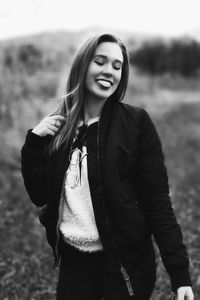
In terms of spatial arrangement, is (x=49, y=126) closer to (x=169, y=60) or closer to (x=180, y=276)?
(x=180, y=276)

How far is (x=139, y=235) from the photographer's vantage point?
231 centimetres

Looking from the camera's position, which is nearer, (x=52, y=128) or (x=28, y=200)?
(x=52, y=128)

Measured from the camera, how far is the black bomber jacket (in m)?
2.24

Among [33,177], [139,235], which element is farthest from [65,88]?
[139,235]

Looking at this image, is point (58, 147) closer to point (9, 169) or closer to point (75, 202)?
point (75, 202)

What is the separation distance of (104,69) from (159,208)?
0.82 meters

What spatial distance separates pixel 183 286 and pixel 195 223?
444 centimetres

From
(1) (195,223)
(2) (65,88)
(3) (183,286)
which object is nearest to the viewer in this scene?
(3) (183,286)

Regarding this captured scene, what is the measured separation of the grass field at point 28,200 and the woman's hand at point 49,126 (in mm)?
335

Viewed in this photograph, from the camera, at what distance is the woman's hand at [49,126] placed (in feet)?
7.95

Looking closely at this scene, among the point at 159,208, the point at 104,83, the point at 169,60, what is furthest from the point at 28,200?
the point at 169,60

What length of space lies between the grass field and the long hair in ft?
0.68

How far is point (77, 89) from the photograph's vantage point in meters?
2.53

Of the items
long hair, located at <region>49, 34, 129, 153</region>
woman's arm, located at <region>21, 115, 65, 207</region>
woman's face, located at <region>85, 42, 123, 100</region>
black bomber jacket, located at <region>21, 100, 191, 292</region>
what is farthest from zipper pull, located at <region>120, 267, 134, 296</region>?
woman's face, located at <region>85, 42, 123, 100</region>
